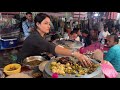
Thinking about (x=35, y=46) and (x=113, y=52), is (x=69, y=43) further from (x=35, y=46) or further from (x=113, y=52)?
(x=113, y=52)

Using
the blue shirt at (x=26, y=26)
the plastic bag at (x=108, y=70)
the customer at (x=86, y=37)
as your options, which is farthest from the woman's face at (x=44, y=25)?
the plastic bag at (x=108, y=70)

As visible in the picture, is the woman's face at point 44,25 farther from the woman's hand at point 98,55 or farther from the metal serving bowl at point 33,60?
the woman's hand at point 98,55

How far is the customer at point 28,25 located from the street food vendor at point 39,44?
49 mm

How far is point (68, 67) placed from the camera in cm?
205

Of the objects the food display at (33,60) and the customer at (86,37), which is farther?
the customer at (86,37)

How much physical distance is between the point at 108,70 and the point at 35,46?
2.73ft

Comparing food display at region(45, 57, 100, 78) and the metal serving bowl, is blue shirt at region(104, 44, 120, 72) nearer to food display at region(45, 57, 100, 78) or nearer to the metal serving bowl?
food display at region(45, 57, 100, 78)

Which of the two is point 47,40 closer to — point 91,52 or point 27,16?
point 27,16

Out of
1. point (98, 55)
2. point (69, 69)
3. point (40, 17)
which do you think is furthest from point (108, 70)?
point (40, 17)

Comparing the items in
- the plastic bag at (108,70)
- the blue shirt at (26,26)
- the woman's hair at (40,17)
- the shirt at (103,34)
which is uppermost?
the woman's hair at (40,17)

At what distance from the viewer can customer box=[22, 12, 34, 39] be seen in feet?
7.61

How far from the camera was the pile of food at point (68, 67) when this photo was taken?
79.0 inches

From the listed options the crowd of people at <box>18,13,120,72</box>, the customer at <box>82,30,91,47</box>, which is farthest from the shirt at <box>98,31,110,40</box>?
the customer at <box>82,30,91,47</box>
